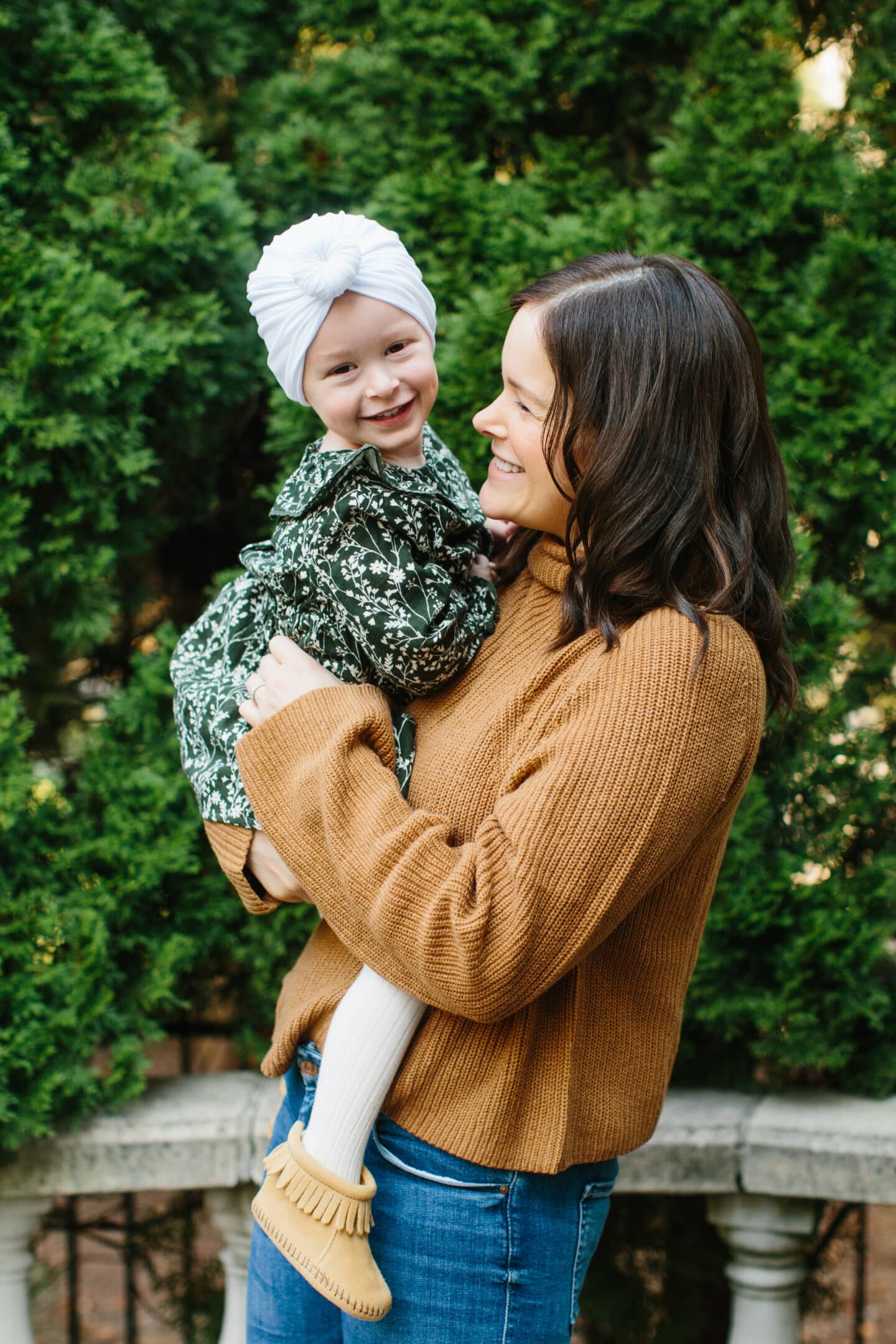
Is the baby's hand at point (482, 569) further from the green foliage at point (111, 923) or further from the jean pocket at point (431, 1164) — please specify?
the green foliage at point (111, 923)

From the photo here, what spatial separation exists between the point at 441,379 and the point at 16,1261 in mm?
2217

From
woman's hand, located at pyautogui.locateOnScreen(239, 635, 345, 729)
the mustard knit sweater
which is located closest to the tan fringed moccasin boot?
the mustard knit sweater

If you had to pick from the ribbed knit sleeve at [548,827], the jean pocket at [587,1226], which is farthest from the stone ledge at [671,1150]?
the ribbed knit sleeve at [548,827]

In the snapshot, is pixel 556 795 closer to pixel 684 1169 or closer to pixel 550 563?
pixel 550 563

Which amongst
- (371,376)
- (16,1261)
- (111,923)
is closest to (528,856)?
(371,376)

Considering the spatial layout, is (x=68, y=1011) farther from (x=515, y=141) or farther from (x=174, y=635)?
(x=515, y=141)

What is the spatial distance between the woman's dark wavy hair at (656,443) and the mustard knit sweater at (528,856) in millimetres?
73

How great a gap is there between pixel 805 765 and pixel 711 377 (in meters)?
1.28

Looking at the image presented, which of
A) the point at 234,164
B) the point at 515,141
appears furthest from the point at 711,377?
the point at 234,164

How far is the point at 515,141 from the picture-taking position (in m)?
2.96

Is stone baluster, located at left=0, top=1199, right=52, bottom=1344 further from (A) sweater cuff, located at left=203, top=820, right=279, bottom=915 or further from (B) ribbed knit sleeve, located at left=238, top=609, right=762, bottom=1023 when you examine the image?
(B) ribbed knit sleeve, located at left=238, top=609, right=762, bottom=1023

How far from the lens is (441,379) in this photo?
2.58 m

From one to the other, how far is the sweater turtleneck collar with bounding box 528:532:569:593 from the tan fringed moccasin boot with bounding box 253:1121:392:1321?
86cm

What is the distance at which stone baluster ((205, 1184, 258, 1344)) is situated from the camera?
2590mm
